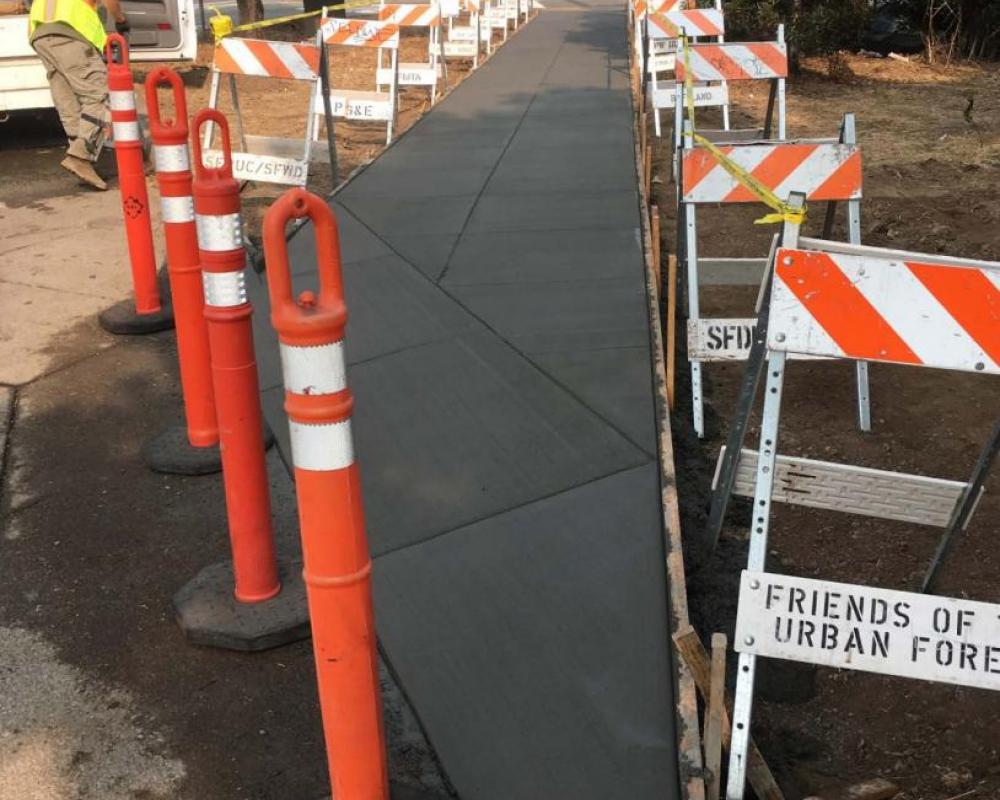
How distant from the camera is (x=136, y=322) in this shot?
6703 millimetres

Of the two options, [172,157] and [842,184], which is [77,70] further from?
[842,184]

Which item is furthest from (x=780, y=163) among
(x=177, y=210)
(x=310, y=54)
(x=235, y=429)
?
(x=310, y=54)

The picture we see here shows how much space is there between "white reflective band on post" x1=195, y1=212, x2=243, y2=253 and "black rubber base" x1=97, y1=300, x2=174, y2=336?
313cm

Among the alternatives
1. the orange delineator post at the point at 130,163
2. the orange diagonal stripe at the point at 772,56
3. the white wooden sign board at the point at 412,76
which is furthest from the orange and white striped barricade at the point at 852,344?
the white wooden sign board at the point at 412,76

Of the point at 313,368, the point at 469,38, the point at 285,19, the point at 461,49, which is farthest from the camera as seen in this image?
the point at 469,38

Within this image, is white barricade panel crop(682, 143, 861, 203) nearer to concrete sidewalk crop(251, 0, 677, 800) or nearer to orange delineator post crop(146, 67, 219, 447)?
concrete sidewalk crop(251, 0, 677, 800)

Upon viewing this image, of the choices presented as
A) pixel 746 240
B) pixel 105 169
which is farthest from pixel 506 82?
pixel 746 240

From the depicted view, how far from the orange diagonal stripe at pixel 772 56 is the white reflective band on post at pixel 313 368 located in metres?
7.22

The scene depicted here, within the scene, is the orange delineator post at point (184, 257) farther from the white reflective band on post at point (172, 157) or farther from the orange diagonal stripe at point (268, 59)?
the orange diagonal stripe at point (268, 59)

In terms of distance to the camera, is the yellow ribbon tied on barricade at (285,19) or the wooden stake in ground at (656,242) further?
the yellow ribbon tied on barricade at (285,19)

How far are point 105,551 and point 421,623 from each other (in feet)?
4.52

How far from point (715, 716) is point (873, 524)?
228 cm

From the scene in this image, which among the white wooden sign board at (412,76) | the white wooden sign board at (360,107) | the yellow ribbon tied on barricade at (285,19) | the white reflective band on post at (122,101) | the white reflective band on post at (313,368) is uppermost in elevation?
the yellow ribbon tied on barricade at (285,19)

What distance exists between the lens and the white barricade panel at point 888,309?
3135 millimetres
